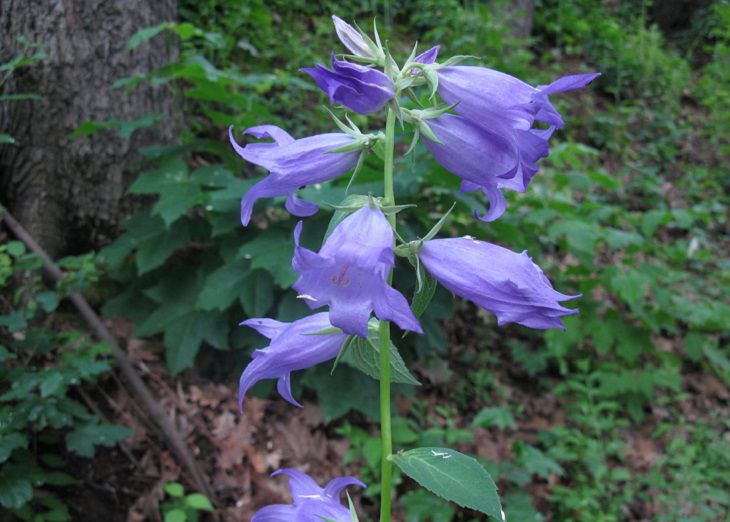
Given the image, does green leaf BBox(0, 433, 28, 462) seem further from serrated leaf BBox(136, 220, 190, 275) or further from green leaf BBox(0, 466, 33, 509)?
serrated leaf BBox(136, 220, 190, 275)

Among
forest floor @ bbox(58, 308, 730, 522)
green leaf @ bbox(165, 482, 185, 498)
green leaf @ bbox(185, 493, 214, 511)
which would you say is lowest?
forest floor @ bbox(58, 308, 730, 522)

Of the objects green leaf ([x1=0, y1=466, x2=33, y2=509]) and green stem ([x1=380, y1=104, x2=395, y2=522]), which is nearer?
green stem ([x1=380, y1=104, x2=395, y2=522])

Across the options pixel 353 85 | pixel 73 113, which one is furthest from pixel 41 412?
pixel 353 85

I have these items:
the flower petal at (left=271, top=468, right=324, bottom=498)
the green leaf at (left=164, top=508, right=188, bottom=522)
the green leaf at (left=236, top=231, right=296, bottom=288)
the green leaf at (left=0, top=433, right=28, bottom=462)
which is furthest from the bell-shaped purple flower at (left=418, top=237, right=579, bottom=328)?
the green leaf at (left=164, top=508, right=188, bottom=522)

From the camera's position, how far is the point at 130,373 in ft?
10.1

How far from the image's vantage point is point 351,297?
994 mm

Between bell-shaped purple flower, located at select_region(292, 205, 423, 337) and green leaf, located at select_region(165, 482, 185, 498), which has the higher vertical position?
bell-shaped purple flower, located at select_region(292, 205, 423, 337)

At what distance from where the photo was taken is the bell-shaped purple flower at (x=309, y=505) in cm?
133

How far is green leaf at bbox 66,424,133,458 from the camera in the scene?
8.27 ft

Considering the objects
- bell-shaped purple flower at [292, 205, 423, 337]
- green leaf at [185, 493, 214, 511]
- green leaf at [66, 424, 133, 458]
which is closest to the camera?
bell-shaped purple flower at [292, 205, 423, 337]

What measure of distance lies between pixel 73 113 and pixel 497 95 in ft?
9.40

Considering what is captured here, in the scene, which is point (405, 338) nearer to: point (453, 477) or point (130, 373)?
point (130, 373)

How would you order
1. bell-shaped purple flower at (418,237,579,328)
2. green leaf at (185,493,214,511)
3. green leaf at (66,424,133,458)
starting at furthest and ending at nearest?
green leaf at (185,493,214,511), green leaf at (66,424,133,458), bell-shaped purple flower at (418,237,579,328)

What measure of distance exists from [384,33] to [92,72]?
4729 millimetres
